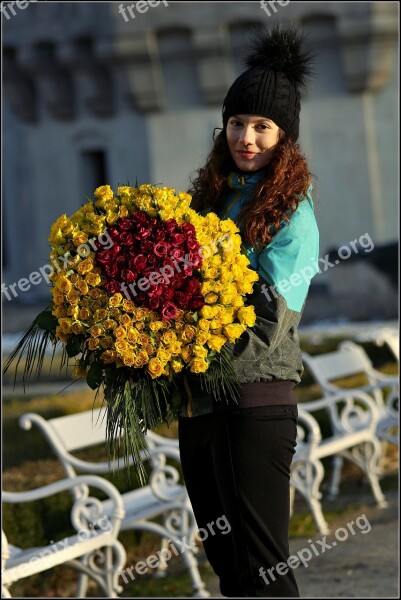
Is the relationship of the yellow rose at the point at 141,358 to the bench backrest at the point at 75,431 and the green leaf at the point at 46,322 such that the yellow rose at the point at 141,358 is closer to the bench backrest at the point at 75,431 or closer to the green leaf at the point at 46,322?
the green leaf at the point at 46,322

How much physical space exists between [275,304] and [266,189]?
338 mm

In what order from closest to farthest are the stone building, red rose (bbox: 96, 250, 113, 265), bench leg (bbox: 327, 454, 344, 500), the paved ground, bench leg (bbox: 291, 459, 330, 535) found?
red rose (bbox: 96, 250, 113, 265) → the paved ground → bench leg (bbox: 291, 459, 330, 535) → bench leg (bbox: 327, 454, 344, 500) → the stone building

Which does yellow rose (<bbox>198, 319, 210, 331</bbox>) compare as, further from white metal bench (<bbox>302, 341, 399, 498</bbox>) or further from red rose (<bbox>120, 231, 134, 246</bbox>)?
white metal bench (<bbox>302, 341, 399, 498</bbox>)

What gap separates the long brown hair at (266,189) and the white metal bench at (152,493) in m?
1.70

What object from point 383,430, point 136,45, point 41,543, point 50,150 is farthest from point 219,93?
Result: point 41,543

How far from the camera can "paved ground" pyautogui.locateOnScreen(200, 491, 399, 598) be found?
197 inches

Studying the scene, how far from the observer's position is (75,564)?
465cm

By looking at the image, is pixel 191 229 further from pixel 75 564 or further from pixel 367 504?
pixel 367 504

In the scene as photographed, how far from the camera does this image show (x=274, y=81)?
11.3ft

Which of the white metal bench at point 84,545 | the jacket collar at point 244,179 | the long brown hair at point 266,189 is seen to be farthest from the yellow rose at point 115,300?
the white metal bench at point 84,545

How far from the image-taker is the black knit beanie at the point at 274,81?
135 inches

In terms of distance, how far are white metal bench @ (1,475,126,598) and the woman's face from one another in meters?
1.71

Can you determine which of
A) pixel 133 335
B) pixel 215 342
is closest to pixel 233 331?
pixel 215 342

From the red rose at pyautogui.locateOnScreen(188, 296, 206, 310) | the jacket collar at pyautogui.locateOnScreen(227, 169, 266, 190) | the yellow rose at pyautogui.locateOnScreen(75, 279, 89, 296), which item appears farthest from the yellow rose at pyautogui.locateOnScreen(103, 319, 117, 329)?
the jacket collar at pyautogui.locateOnScreen(227, 169, 266, 190)
